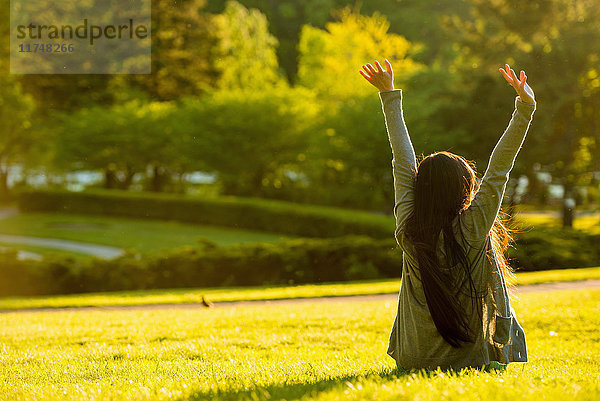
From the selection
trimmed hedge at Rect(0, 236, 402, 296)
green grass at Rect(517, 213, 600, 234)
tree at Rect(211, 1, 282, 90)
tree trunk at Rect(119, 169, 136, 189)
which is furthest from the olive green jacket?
tree at Rect(211, 1, 282, 90)

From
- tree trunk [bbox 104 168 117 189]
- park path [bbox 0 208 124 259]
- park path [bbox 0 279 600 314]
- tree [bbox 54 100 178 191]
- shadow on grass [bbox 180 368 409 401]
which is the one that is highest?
tree [bbox 54 100 178 191]

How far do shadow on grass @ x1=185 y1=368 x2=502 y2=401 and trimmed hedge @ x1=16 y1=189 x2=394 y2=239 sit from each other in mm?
15093

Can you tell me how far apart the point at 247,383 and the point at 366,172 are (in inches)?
846

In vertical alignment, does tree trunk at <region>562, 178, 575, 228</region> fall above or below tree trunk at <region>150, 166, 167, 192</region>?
below

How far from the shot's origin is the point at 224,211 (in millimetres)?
26422

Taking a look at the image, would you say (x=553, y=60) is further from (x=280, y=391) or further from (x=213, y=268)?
(x=280, y=391)

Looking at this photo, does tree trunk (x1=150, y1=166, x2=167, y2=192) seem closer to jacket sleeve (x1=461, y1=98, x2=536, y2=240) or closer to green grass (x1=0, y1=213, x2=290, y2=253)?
green grass (x1=0, y1=213, x2=290, y2=253)

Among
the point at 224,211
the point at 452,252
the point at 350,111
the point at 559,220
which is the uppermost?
the point at 350,111

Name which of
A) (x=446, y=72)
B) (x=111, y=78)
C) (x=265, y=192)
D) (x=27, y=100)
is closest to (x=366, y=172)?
→ (x=446, y=72)

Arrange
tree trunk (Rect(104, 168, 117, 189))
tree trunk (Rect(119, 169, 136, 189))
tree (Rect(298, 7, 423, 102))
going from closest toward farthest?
tree (Rect(298, 7, 423, 102))
tree trunk (Rect(119, 169, 136, 189))
tree trunk (Rect(104, 168, 117, 189))

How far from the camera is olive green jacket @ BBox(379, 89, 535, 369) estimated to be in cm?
310

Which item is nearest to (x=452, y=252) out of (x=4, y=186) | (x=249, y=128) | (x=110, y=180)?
(x=249, y=128)

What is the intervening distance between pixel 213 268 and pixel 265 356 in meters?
10.3

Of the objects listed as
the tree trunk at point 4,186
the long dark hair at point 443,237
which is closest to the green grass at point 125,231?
the tree trunk at point 4,186
